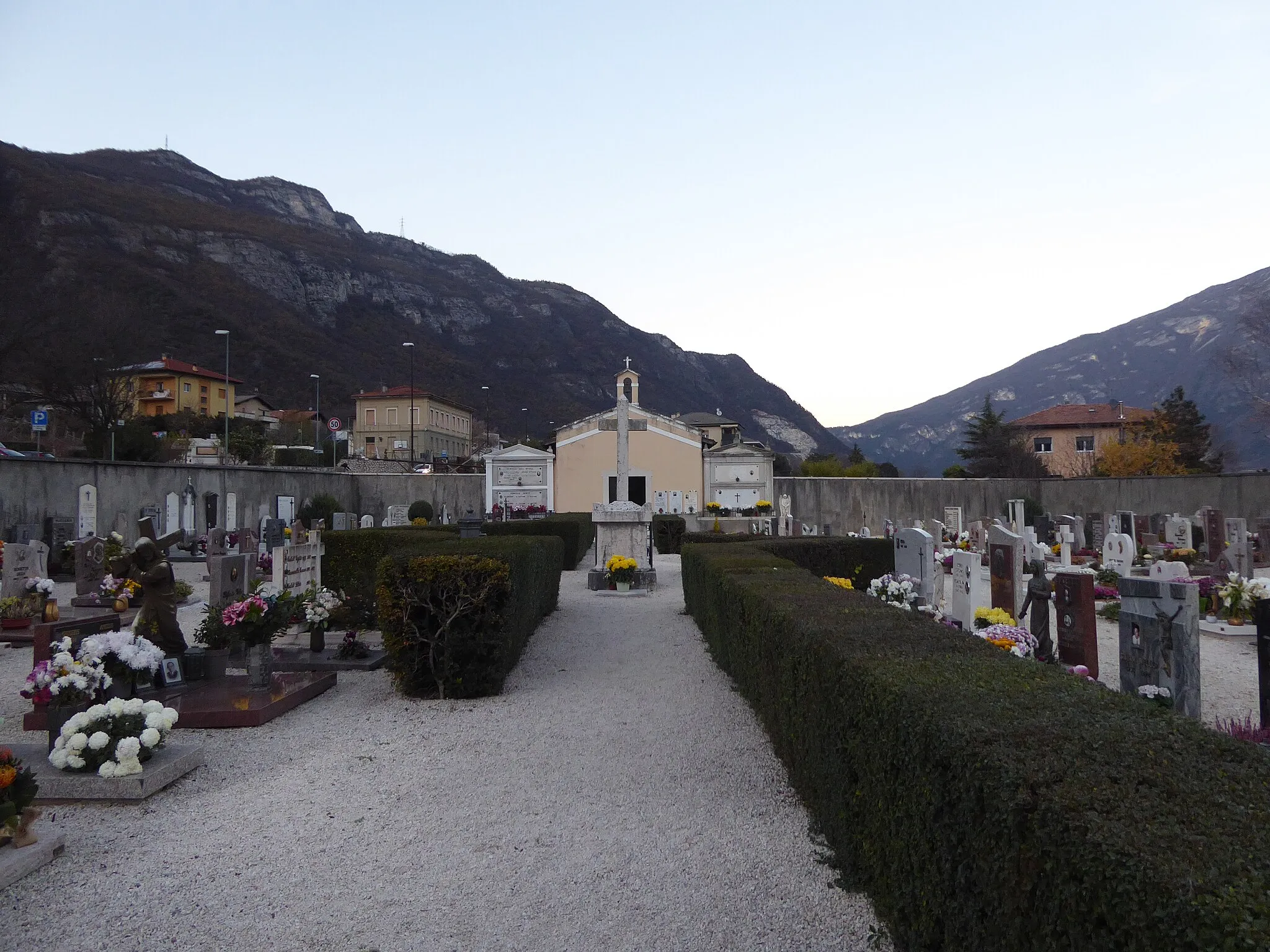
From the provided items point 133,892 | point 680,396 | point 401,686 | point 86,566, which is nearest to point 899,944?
point 133,892

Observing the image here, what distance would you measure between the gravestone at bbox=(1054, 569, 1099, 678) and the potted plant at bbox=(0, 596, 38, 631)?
12.1 m

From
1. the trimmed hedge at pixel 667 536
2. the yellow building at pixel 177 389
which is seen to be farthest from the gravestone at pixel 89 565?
the yellow building at pixel 177 389

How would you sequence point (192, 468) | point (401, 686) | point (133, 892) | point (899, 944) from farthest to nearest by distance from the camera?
point (192, 468)
point (401, 686)
point (133, 892)
point (899, 944)

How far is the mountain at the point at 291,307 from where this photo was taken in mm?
44719

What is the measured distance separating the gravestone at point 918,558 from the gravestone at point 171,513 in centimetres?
2016

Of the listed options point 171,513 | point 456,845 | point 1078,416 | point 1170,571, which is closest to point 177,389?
point 171,513

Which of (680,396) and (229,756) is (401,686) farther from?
(680,396)

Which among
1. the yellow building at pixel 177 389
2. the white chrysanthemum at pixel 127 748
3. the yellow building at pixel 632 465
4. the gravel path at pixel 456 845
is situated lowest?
the gravel path at pixel 456 845

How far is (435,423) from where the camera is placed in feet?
241

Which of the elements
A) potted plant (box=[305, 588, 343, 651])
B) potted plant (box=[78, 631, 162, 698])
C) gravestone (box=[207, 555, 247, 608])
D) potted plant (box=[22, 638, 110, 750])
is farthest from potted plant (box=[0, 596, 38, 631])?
potted plant (box=[22, 638, 110, 750])

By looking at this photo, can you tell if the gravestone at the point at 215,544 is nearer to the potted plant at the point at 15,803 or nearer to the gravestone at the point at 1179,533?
the potted plant at the point at 15,803

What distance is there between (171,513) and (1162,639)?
2438cm

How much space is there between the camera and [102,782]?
4.91 metres

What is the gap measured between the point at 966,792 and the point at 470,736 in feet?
15.2
